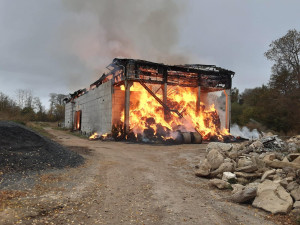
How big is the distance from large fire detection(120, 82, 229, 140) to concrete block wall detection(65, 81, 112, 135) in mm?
1775

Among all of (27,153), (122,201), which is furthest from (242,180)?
(27,153)

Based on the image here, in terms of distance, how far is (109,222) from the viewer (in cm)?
464

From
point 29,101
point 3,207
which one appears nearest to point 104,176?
point 3,207

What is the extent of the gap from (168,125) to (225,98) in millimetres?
10169

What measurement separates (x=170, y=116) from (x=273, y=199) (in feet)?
59.2

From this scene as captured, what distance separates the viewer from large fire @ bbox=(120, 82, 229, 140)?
22203 mm

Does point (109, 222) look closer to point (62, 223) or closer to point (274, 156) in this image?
point (62, 223)

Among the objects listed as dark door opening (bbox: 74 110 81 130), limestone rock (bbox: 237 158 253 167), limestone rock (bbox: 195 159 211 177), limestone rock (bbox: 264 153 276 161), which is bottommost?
limestone rock (bbox: 195 159 211 177)

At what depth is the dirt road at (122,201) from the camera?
15.8ft

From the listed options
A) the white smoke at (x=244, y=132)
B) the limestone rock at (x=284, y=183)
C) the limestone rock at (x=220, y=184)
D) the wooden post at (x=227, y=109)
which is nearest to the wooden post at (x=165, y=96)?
the wooden post at (x=227, y=109)

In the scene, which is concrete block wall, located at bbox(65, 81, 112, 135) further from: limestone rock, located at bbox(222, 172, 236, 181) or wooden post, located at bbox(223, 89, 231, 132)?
limestone rock, located at bbox(222, 172, 236, 181)

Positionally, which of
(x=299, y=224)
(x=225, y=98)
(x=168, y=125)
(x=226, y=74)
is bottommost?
(x=299, y=224)

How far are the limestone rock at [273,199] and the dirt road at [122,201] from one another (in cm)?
27

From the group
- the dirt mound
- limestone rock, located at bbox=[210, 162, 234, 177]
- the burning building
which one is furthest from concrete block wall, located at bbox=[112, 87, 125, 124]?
limestone rock, located at bbox=[210, 162, 234, 177]
